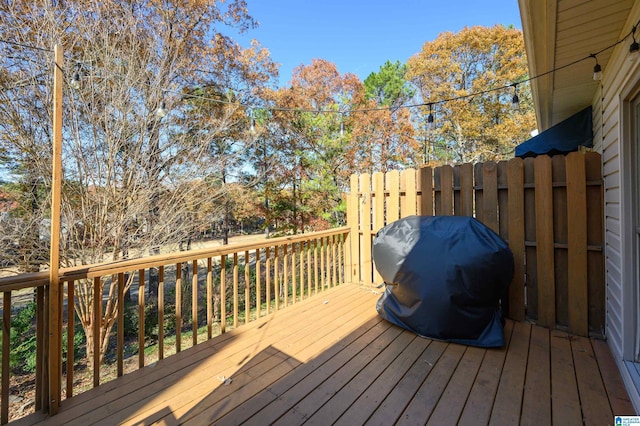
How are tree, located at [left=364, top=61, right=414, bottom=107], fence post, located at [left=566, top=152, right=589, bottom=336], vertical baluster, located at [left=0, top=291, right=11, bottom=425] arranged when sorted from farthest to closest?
tree, located at [left=364, top=61, right=414, bottom=107] < fence post, located at [left=566, top=152, right=589, bottom=336] < vertical baluster, located at [left=0, top=291, right=11, bottom=425]

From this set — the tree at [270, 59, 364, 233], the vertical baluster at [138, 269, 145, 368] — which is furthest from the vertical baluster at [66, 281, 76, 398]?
the tree at [270, 59, 364, 233]

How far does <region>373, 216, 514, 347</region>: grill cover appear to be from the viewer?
2264 millimetres

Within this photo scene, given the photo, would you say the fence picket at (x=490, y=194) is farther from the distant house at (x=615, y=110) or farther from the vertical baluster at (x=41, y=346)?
the vertical baluster at (x=41, y=346)

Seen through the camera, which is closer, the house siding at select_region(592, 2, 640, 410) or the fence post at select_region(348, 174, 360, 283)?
the house siding at select_region(592, 2, 640, 410)

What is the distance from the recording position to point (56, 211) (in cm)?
153

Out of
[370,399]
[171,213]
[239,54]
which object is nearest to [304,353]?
[370,399]

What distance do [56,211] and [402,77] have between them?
41.9 ft

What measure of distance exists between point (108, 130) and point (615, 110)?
18.9 ft

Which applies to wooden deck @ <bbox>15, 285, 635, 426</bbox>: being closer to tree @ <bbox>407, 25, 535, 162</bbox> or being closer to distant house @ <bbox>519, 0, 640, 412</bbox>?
distant house @ <bbox>519, 0, 640, 412</bbox>

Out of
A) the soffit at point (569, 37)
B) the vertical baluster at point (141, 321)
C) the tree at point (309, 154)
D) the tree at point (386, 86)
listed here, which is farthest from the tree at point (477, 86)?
the vertical baluster at point (141, 321)

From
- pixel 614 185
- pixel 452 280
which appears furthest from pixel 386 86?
pixel 452 280

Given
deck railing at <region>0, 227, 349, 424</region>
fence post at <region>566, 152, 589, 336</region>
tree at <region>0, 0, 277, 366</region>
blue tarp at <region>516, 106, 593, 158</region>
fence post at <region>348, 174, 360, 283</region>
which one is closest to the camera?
deck railing at <region>0, 227, 349, 424</region>

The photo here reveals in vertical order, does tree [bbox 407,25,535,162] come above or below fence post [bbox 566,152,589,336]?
above

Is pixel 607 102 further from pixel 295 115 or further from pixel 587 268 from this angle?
pixel 295 115
